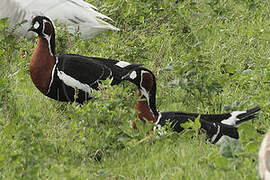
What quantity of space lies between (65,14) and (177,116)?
9.24ft

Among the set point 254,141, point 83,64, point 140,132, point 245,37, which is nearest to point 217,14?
point 245,37

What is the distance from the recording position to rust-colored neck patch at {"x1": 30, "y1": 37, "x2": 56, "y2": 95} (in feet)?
16.9

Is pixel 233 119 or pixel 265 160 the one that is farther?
pixel 233 119

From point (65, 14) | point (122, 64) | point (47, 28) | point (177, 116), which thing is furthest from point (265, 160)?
point (65, 14)

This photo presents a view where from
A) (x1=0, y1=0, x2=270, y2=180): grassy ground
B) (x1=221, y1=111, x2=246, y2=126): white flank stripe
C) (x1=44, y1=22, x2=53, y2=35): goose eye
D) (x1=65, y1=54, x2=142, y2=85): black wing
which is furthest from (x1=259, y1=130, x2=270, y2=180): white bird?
(x1=44, y1=22, x2=53, y2=35): goose eye

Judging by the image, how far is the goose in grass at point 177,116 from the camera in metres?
4.62

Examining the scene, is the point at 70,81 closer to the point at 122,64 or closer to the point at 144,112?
the point at 122,64

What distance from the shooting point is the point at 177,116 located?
15.5ft

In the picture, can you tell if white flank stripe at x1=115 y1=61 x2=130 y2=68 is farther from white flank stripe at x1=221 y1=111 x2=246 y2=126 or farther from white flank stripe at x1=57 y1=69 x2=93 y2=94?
white flank stripe at x1=221 y1=111 x2=246 y2=126

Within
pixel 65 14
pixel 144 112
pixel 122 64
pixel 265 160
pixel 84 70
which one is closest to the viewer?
pixel 265 160

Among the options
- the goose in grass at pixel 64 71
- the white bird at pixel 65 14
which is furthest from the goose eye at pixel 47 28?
the white bird at pixel 65 14

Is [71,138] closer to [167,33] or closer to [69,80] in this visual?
[69,80]

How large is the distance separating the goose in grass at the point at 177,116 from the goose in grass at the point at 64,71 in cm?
42

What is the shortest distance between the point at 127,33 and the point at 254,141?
398 cm
